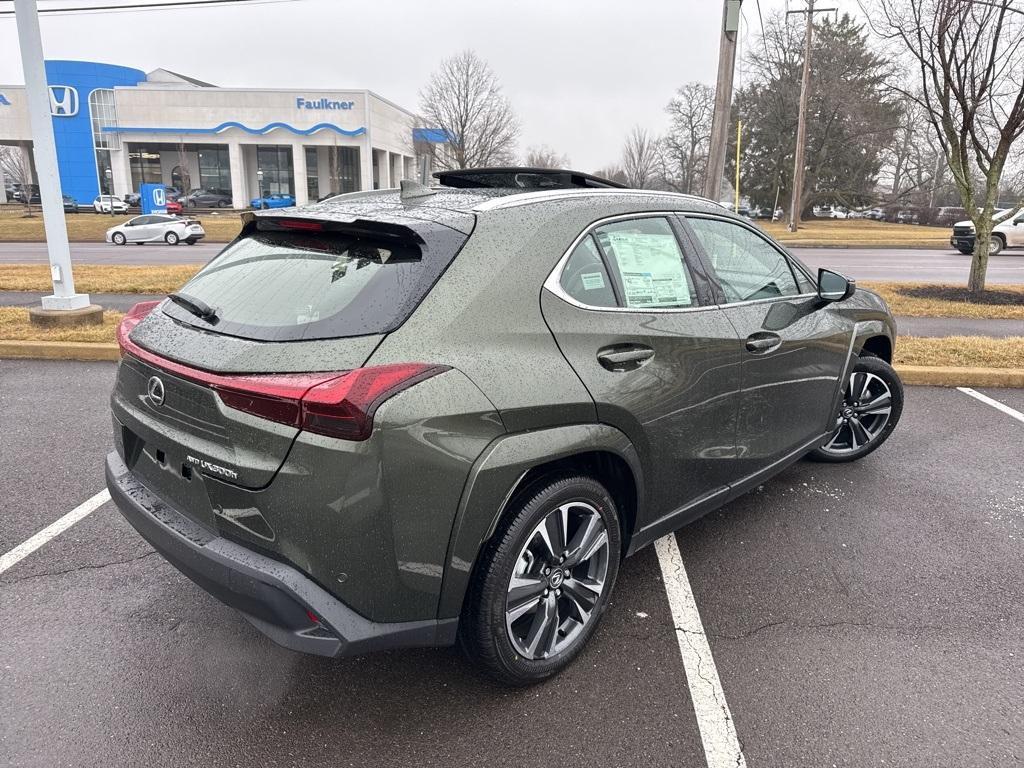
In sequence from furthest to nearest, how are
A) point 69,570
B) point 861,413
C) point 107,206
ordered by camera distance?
1. point 107,206
2. point 861,413
3. point 69,570

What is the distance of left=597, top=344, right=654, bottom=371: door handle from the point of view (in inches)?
101

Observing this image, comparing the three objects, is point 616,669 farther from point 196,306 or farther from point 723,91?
point 723,91

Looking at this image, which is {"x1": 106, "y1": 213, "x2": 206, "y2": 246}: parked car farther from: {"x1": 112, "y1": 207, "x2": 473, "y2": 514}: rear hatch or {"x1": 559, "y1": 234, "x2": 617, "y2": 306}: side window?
{"x1": 559, "y1": 234, "x2": 617, "y2": 306}: side window

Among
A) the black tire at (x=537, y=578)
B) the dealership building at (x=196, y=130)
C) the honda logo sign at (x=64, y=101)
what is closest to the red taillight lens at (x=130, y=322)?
the black tire at (x=537, y=578)

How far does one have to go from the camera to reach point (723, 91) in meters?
9.73

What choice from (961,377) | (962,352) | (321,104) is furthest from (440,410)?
(321,104)

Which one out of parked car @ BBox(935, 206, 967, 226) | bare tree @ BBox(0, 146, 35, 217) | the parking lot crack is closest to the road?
the parking lot crack

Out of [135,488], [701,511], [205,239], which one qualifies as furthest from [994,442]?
[205,239]

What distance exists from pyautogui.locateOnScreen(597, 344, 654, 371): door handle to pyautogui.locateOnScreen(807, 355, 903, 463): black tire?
2352 millimetres

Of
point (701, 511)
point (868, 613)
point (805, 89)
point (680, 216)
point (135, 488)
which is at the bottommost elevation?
point (868, 613)

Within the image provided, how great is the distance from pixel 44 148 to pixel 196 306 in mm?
6966

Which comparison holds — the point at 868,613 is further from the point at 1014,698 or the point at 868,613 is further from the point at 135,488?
the point at 135,488

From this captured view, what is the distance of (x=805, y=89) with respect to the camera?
35.5 meters

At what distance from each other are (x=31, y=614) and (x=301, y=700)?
134 centimetres
